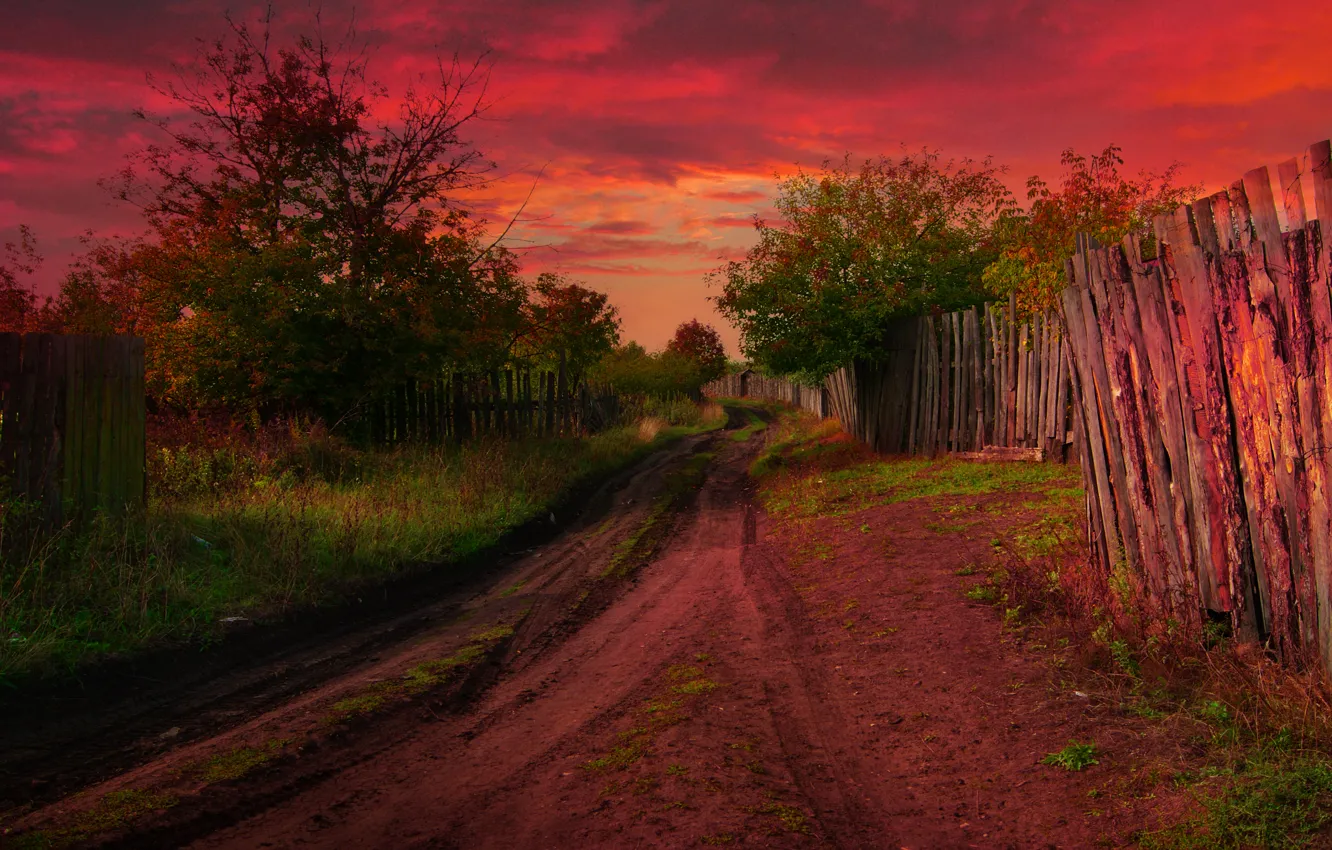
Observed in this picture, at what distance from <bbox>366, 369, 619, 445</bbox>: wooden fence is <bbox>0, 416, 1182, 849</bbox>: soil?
8719 mm

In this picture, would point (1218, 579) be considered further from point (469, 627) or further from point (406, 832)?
point (469, 627)

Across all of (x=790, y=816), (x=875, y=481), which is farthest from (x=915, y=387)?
(x=790, y=816)

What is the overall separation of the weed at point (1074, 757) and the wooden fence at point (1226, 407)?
1.23 m

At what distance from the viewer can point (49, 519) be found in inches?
288

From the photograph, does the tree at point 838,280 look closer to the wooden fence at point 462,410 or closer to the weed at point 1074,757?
the wooden fence at point 462,410

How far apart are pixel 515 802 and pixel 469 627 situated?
3380 millimetres

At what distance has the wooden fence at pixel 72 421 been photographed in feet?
23.6

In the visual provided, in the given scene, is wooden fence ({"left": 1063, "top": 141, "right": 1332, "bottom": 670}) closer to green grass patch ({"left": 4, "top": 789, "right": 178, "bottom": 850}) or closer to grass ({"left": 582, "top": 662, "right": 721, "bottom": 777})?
grass ({"left": 582, "top": 662, "right": 721, "bottom": 777})

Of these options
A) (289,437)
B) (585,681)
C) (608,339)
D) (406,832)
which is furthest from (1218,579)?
(608,339)

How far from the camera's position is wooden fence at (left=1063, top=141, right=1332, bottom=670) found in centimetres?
411

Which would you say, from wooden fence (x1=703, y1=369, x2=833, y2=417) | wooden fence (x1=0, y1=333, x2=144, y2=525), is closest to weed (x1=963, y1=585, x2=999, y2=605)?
wooden fence (x1=0, y1=333, x2=144, y2=525)

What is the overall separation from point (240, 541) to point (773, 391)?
51.1 m

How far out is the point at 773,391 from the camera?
5762 cm

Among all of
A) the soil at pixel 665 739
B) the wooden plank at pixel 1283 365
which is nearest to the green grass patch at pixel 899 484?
the soil at pixel 665 739
